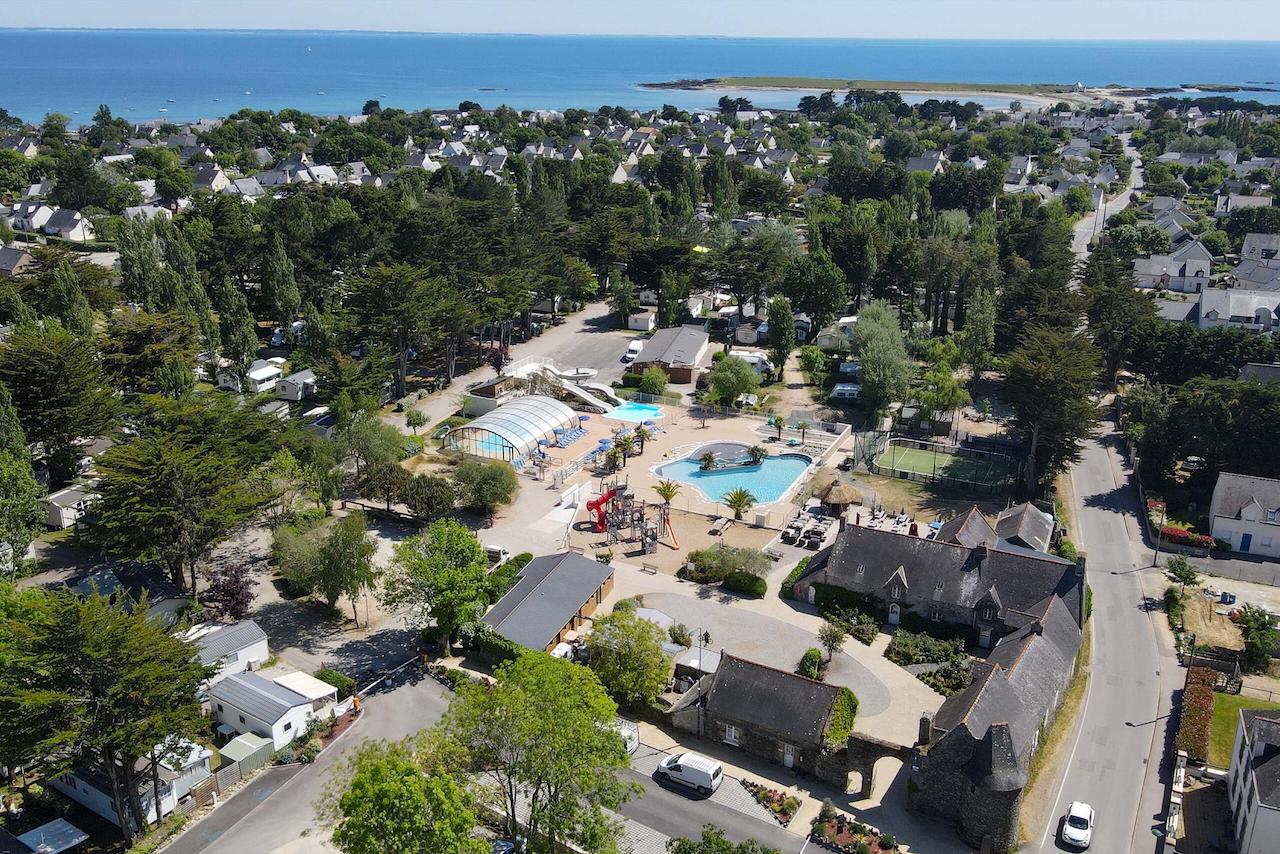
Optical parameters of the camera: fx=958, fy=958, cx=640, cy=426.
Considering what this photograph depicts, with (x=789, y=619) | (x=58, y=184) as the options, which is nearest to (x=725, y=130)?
(x=58, y=184)

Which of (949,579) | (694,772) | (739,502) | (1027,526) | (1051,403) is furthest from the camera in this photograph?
(1051,403)

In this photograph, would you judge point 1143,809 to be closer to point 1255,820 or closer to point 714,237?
point 1255,820

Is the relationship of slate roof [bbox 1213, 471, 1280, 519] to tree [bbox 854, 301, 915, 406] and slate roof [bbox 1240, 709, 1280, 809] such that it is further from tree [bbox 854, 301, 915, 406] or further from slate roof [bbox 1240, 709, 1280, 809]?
slate roof [bbox 1240, 709, 1280, 809]

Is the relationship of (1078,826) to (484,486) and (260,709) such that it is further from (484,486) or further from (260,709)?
(484,486)

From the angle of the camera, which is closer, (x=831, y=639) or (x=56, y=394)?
(x=831, y=639)

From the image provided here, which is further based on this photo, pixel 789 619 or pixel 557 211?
pixel 557 211

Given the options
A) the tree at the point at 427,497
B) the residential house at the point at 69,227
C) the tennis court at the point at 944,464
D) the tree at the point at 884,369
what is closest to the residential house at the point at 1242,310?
the tree at the point at 884,369

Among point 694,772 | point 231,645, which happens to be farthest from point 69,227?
point 694,772
